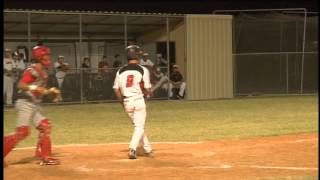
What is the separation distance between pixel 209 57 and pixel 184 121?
9.69 metres

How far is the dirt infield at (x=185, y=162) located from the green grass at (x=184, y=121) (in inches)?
56.3

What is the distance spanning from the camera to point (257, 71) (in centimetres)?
2695

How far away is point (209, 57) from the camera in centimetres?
2547

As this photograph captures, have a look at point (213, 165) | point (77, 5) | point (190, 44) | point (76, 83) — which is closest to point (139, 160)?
point (213, 165)

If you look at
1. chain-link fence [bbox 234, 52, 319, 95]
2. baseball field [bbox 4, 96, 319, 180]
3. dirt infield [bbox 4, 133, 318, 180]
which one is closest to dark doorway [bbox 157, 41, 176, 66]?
chain-link fence [bbox 234, 52, 319, 95]

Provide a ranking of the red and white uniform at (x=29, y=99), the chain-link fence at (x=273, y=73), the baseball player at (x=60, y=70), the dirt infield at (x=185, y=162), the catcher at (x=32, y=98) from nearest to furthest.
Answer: the dirt infield at (x=185, y=162) → the catcher at (x=32, y=98) → the red and white uniform at (x=29, y=99) → the baseball player at (x=60, y=70) → the chain-link fence at (x=273, y=73)

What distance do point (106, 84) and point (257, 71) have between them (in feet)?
25.1

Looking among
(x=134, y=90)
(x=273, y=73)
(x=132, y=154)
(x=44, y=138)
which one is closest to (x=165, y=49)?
(x=273, y=73)

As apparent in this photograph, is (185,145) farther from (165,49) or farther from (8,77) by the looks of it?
(165,49)

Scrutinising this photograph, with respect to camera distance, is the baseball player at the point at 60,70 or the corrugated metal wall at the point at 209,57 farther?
the corrugated metal wall at the point at 209,57

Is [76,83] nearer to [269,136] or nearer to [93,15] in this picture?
[93,15]

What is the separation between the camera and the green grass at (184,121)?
42.5ft

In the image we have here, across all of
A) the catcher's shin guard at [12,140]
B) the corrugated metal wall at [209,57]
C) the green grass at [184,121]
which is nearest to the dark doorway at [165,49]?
the corrugated metal wall at [209,57]

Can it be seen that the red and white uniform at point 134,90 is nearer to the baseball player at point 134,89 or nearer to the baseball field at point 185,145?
the baseball player at point 134,89
